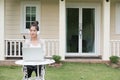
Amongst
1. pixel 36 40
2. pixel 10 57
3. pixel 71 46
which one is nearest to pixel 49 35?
pixel 71 46

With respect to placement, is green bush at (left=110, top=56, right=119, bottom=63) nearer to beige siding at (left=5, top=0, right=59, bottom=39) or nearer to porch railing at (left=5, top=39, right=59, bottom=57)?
porch railing at (left=5, top=39, right=59, bottom=57)

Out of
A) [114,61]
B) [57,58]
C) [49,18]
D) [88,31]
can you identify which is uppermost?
[49,18]

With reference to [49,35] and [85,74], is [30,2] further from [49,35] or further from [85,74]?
[85,74]

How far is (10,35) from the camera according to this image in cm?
1546

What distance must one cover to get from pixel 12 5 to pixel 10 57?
242 cm

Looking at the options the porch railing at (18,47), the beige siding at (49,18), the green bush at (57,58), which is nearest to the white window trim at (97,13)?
the beige siding at (49,18)

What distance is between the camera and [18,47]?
46.7 ft

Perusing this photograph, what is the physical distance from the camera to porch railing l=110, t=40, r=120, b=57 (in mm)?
14319

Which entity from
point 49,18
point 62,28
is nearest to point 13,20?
point 49,18

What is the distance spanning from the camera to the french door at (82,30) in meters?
15.5

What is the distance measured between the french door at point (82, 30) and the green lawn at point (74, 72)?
6.23ft

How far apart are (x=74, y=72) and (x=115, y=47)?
130 inches

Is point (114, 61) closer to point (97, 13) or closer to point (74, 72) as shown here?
point (74, 72)

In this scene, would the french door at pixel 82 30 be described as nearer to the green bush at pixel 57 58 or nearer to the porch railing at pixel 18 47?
the porch railing at pixel 18 47
